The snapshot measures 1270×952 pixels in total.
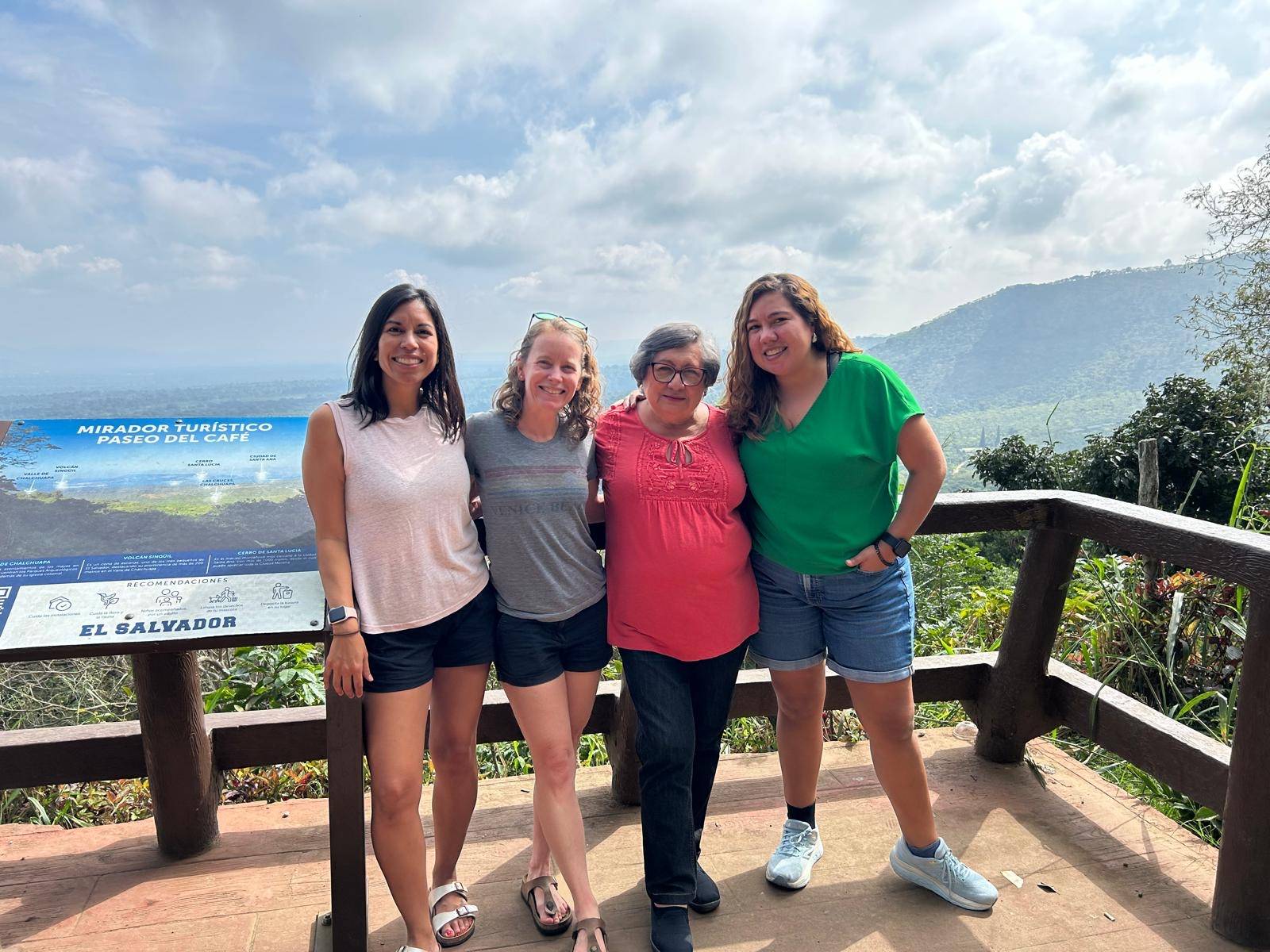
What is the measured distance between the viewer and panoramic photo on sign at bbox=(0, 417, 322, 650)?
1.78 metres

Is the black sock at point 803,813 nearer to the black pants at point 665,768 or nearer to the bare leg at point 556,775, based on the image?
the black pants at point 665,768

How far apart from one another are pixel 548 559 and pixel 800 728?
837 millimetres

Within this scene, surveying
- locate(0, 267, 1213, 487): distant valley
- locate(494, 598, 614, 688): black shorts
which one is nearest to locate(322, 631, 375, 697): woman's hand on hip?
locate(494, 598, 614, 688): black shorts

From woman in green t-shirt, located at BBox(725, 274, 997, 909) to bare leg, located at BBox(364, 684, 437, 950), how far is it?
0.86 meters

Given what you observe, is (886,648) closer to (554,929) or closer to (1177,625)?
(554,929)

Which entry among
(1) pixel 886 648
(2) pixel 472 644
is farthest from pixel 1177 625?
(2) pixel 472 644

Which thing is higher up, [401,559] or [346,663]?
[401,559]

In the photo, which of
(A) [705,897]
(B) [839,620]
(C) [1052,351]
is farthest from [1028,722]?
(C) [1052,351]

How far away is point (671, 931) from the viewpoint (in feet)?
6.27

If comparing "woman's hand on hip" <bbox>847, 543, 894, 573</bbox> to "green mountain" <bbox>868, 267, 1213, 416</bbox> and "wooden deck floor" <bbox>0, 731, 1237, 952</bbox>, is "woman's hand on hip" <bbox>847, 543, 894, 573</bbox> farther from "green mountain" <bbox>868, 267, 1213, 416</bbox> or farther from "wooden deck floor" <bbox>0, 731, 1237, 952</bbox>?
"green mountain" <bbox>868, 267, 1213, 416</bbox>

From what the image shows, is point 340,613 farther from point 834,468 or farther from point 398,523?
point 834,468

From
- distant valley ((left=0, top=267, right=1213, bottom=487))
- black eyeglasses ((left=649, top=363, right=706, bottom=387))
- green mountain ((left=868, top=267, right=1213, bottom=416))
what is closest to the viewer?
black eyeglasses ((left=649, top=363, right=706, bottom=387))

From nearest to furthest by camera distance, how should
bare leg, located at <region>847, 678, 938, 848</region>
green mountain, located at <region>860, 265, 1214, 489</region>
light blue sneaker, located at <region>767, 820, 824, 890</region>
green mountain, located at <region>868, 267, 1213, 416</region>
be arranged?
bare leg, located at <region>847, 678, 938, 848</region> < light blue sneaker, located at <region>767, 820, 824, 890</region> < green mountain, located at <region>860, 265, 1214, 489</region> < green mountain, located at <region>868, 267, 1213, 416</region>

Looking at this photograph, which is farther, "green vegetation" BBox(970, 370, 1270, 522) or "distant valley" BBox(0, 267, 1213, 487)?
"distant valley" BBox(0, 267, 1213, 487)
